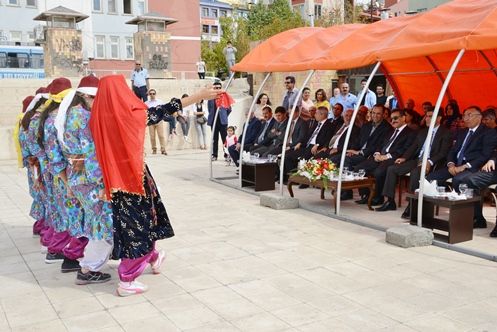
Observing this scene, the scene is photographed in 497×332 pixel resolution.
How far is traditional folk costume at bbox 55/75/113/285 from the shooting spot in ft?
14.6

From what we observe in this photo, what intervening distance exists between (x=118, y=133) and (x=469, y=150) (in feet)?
14.6

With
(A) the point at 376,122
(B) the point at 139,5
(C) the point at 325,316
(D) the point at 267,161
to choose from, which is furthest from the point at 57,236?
(B) the point at 139,5

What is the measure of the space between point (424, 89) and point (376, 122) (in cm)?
172

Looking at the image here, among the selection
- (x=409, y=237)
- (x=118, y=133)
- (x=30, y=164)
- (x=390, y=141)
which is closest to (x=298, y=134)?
(x=390, y=141)

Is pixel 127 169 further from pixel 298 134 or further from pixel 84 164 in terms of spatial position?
pixel 298 134

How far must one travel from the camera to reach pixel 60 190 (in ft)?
16.6

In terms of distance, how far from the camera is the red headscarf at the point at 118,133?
165 inches

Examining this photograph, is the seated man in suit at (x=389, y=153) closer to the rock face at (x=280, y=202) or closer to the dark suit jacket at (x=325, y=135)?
the rock face at (x=280, y=202)

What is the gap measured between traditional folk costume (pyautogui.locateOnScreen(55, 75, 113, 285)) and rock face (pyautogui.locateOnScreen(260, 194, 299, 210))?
3475 mm

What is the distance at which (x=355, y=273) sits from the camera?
4.98 metres

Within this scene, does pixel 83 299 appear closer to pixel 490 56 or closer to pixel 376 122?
pixel 376 122

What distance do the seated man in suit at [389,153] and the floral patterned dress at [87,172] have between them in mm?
4294

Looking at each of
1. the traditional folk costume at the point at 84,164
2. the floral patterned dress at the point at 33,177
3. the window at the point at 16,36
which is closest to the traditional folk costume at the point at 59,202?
the traditional folk costume at the point at 84,164

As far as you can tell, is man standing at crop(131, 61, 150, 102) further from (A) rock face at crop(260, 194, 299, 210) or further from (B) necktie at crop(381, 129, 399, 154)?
(B) necktie at crop(381, 129, 399, 154)
